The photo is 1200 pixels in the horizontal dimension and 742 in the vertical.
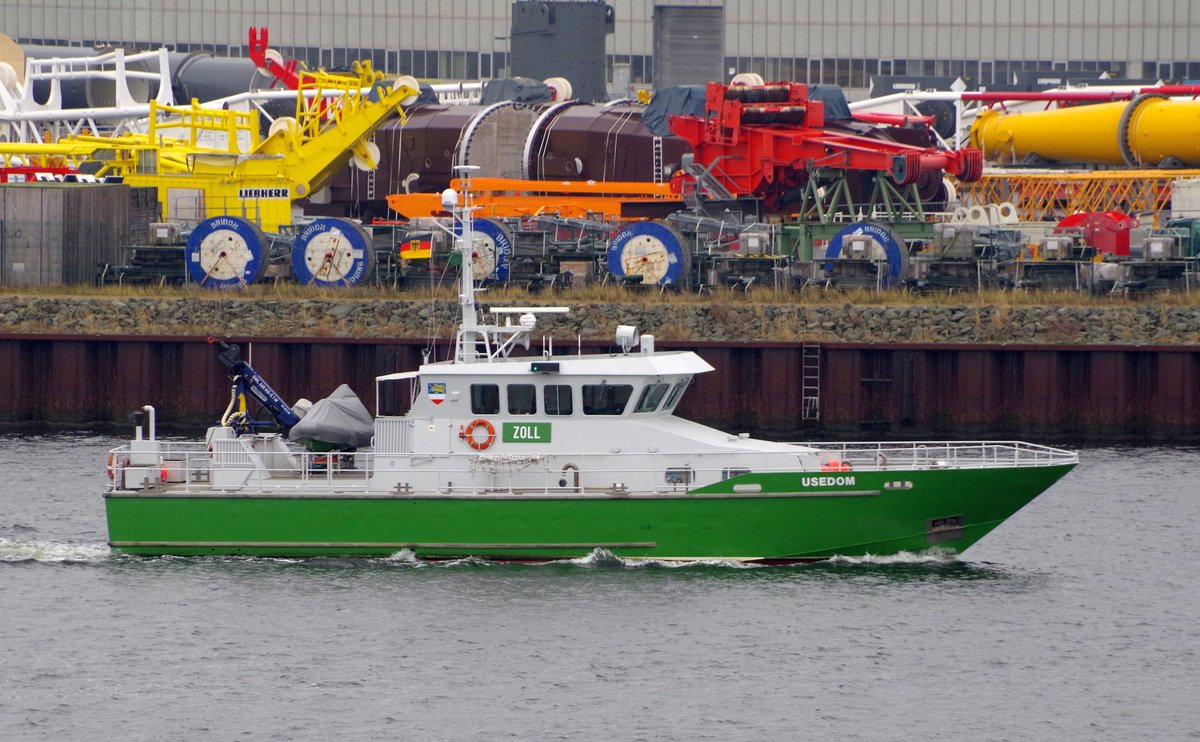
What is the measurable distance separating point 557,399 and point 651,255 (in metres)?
17.6

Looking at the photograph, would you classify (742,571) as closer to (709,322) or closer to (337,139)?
(709,322)

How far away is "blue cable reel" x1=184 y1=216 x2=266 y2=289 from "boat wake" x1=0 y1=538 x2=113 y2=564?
636 inches

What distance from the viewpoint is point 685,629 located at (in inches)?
930

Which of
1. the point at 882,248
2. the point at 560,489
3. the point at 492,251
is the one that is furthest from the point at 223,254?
the point at 560,489

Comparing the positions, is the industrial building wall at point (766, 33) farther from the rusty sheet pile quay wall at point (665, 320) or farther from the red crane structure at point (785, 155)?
the rusty sheet pile quay wall at point (665, 320)

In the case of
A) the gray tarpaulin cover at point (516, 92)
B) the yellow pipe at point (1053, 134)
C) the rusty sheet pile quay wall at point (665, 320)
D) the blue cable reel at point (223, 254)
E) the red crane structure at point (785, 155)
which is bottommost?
the rusty sheet pile quay wall at point (665, 320)

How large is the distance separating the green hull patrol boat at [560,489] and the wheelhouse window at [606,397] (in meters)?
0.02

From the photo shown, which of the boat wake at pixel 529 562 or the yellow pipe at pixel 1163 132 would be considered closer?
the boat wake at pixel 529 562

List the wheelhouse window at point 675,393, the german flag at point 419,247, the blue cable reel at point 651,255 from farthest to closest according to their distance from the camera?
the german flag at point 419,247 < the blue cable reel at point 651,255 < the wheelhouse window at point 675,393

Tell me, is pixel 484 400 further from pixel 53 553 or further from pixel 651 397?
pixel 53 553

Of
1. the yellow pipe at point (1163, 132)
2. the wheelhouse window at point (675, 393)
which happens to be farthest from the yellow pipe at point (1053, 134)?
the wheelhouse window at point (675, 393)

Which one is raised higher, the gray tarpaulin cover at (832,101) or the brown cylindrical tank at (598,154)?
the gray tarpaulin cover at (832,101)

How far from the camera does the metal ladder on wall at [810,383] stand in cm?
3875

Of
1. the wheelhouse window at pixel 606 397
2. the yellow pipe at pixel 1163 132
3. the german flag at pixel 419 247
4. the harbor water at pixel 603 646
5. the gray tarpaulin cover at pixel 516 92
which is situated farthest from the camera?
the gray tarpaulin cover at pixel 516 92
